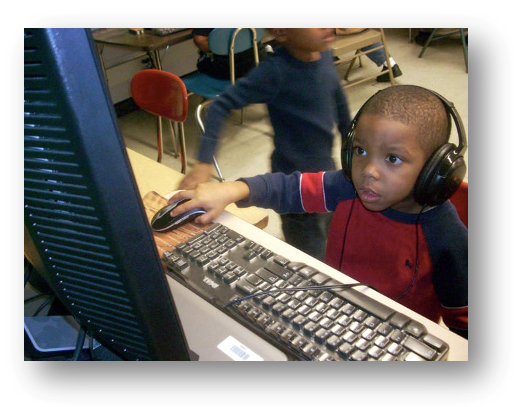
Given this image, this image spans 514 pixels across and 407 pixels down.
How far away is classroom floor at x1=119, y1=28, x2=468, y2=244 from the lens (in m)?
2.54

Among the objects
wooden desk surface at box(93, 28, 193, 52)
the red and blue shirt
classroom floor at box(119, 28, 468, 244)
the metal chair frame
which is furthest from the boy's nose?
wooden desk surface at box(93, 28, 193, 52)

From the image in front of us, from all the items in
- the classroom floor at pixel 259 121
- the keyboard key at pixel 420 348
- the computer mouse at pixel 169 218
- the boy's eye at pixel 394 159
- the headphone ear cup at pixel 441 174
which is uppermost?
the boy's eye at pixel 394 159

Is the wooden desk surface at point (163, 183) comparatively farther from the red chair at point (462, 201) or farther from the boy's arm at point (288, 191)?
the red chair at point (462, 201)

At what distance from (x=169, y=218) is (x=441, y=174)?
0.45 m

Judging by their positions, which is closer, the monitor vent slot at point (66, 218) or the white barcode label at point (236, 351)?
the monitor vent slot at point (66, 218)

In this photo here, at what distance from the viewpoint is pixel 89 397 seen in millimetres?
458

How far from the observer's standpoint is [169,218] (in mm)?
789

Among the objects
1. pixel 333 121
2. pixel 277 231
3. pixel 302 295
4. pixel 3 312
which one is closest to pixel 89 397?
pixel 3 312

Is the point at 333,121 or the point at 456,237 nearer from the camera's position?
the point at 456,237

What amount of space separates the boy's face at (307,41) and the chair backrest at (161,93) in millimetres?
618

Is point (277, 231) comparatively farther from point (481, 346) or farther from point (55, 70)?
point (55, 70)

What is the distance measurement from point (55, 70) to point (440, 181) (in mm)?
582

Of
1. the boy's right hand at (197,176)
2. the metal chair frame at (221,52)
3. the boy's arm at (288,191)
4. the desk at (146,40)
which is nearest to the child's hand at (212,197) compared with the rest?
the boy's arm at (288,191)

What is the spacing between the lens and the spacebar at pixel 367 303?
56 centimetres
